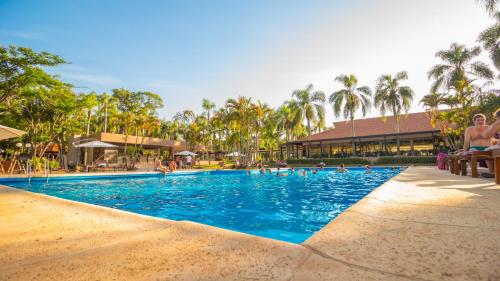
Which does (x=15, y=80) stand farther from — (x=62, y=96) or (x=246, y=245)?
(x=246, y=245)

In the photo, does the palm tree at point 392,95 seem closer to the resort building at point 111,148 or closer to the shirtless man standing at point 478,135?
the shirtless man standing at point 478,135

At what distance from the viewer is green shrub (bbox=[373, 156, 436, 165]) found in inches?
952

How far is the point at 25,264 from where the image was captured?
1653 mm

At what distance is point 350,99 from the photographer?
31.0m

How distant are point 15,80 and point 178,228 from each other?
21.8 meters

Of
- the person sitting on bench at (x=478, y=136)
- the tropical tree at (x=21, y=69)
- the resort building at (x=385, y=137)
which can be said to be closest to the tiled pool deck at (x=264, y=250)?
the person sitting on bench at (x=478, y=136)

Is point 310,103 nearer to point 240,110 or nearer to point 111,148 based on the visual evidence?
point 240,110

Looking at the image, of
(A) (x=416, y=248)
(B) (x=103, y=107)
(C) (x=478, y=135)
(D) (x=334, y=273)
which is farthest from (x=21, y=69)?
(B) (x=103, y=107)

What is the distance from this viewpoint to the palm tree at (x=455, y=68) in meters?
21.1

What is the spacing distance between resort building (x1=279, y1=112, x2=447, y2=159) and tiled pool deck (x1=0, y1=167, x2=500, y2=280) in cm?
2992

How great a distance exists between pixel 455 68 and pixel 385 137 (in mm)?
9818

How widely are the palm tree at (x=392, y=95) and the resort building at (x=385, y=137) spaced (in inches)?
78.3

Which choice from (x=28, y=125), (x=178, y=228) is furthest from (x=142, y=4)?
(x=28, y=125)

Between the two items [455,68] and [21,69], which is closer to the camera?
[21,69]
